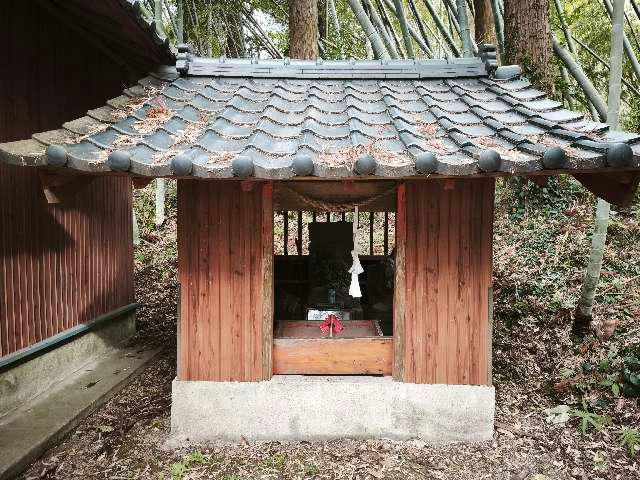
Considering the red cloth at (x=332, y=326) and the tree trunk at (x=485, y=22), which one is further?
the tree trunk at (x=485, y=22)

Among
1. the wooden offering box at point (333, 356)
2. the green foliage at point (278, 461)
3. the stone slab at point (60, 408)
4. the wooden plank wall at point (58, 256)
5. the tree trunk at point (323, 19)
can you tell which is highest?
the tree trunk at point (323, 19)

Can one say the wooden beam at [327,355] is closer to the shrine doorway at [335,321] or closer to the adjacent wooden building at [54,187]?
the shrine doorway at [335,321]

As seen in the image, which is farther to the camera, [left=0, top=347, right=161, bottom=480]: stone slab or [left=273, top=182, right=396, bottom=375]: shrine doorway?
[left=273, top=182, right=396, bottom=375]: shrine doorway

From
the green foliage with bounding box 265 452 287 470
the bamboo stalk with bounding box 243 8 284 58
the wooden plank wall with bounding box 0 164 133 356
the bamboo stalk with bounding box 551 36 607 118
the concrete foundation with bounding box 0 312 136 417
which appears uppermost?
the bamboo stalk with bounding box 243 8 284 58

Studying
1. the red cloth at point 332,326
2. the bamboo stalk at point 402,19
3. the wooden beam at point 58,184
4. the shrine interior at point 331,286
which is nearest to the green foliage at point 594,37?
the bamboo stalk at point 402,19

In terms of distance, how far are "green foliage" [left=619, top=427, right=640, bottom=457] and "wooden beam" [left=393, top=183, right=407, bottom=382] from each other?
2.38 m

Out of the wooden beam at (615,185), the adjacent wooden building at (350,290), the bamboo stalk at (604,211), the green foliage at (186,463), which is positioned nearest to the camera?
the wooden beam at (615,185)

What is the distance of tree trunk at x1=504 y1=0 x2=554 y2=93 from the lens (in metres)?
8.76

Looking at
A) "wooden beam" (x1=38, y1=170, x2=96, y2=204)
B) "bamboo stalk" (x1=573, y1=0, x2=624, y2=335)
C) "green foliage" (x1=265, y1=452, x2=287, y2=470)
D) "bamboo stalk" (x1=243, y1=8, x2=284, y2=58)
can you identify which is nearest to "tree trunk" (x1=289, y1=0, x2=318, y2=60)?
"bamboo stalk" (x1=573, y1=0, x2=624, y2=335)

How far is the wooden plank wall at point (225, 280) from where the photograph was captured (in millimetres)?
4719

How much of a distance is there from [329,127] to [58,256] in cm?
442

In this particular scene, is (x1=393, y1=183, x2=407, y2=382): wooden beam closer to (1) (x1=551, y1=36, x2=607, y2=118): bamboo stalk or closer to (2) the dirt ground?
(2) the dirt ground

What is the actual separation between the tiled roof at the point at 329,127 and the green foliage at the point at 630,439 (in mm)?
3075

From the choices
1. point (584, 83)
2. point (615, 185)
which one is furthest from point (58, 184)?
point (584, 83)
